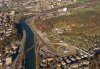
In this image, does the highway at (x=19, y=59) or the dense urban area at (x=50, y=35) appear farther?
the dense urban area at (x=50, y=35)

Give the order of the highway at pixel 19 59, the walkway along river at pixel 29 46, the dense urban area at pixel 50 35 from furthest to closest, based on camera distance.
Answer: the dense urban area at pixel 50 35 → the walkway along river at pixel 29 46 → the highway at pixel 19 59

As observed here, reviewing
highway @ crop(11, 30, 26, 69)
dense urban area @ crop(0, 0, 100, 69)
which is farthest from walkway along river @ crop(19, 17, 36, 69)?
highway @ crop(11, 30, 26, 69)

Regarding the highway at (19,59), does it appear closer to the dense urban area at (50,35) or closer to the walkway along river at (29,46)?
the dense urban area at (50,35)

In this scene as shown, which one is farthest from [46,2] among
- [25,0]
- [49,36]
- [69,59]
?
[69,59]

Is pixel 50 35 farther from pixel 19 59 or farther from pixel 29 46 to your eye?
pixel 19 59

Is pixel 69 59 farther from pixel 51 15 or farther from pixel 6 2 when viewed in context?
pixel 6 2

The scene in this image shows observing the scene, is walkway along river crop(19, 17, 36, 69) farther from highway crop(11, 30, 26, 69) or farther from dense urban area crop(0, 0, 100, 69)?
highway crop(11, 30, 26, 69)

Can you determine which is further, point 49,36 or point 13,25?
point 13,25

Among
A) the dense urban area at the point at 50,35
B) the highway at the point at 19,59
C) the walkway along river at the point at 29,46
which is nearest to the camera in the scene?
the highway at the point at 19,59

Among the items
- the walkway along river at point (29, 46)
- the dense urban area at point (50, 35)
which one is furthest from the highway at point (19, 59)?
the walkway along river at point (29, 46)
